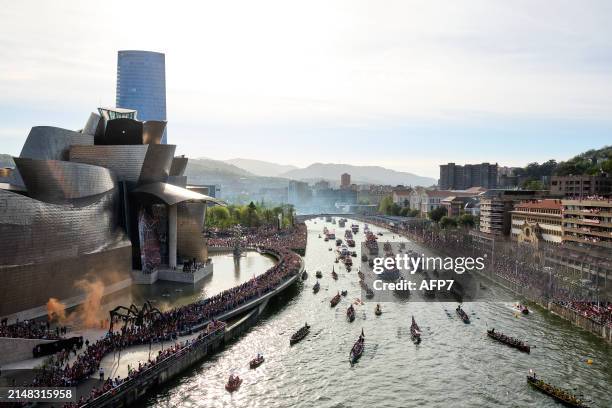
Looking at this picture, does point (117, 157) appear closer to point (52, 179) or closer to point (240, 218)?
point (52, 179)

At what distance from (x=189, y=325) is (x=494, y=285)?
43.7 metres

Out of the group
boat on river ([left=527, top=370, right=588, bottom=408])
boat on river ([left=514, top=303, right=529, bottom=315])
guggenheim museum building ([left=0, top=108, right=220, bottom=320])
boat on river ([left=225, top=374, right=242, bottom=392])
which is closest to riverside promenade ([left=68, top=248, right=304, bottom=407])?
boat on river ([left=225, top=374, right=242, bottom=392])

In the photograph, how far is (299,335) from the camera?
46625 millimetres

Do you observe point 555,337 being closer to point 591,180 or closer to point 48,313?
point 48,313

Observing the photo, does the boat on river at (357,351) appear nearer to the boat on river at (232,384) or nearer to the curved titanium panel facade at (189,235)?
the boat on river at (232,384)

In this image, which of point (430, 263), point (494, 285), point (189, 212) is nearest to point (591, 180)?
point (430, 263)

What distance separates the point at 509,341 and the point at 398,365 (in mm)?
11146

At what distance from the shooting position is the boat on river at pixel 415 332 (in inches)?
1843

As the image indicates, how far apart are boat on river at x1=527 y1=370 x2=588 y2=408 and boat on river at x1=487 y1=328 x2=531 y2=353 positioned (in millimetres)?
6590

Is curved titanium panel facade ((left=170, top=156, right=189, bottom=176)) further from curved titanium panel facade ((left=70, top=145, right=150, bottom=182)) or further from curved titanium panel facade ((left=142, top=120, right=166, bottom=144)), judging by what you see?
curved titanium panel facade ((left=70, top=145, right=150, bottom=182))

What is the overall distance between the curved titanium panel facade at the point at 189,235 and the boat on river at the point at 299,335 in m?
26.3

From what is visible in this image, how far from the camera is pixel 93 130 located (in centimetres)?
6862

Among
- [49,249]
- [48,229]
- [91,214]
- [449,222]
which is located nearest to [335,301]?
[91,214]

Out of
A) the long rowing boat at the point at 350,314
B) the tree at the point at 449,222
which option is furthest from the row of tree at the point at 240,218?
the long rowing boat at the point at 350,314
